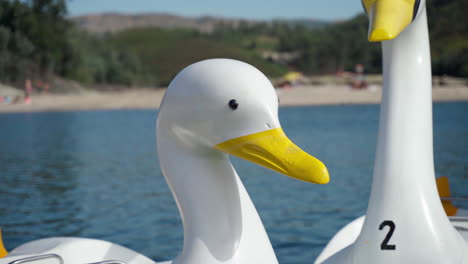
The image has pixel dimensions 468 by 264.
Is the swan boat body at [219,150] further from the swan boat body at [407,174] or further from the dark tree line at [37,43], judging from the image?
the dark tree line at [37,43]

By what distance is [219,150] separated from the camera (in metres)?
2.55

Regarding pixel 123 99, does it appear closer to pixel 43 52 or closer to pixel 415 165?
pixel 43 52

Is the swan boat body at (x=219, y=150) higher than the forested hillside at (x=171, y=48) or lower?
higher

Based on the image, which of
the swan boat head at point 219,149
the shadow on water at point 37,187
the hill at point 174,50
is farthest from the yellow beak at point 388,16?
the hill at point 174,50

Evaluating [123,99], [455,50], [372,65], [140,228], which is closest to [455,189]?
[140,228]

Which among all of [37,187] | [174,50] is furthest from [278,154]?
[174,50]

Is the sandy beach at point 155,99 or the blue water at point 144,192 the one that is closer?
the blue water at point 144,192

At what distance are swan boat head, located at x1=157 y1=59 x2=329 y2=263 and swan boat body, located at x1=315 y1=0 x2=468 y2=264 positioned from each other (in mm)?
957

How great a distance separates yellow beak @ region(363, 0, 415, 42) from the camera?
3105 millimetres

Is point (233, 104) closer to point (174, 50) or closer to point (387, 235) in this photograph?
point (387, 235)

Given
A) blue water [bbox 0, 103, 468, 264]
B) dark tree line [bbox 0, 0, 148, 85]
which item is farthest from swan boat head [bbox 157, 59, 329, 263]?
dark tree line [bbox 0, 0, 148, 85]

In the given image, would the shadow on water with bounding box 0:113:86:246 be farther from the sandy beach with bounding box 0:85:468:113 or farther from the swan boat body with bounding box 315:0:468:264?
the sandy beach with bounding box 0:85:468:113

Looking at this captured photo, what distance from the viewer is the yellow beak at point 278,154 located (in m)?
2.20

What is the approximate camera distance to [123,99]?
151ft
